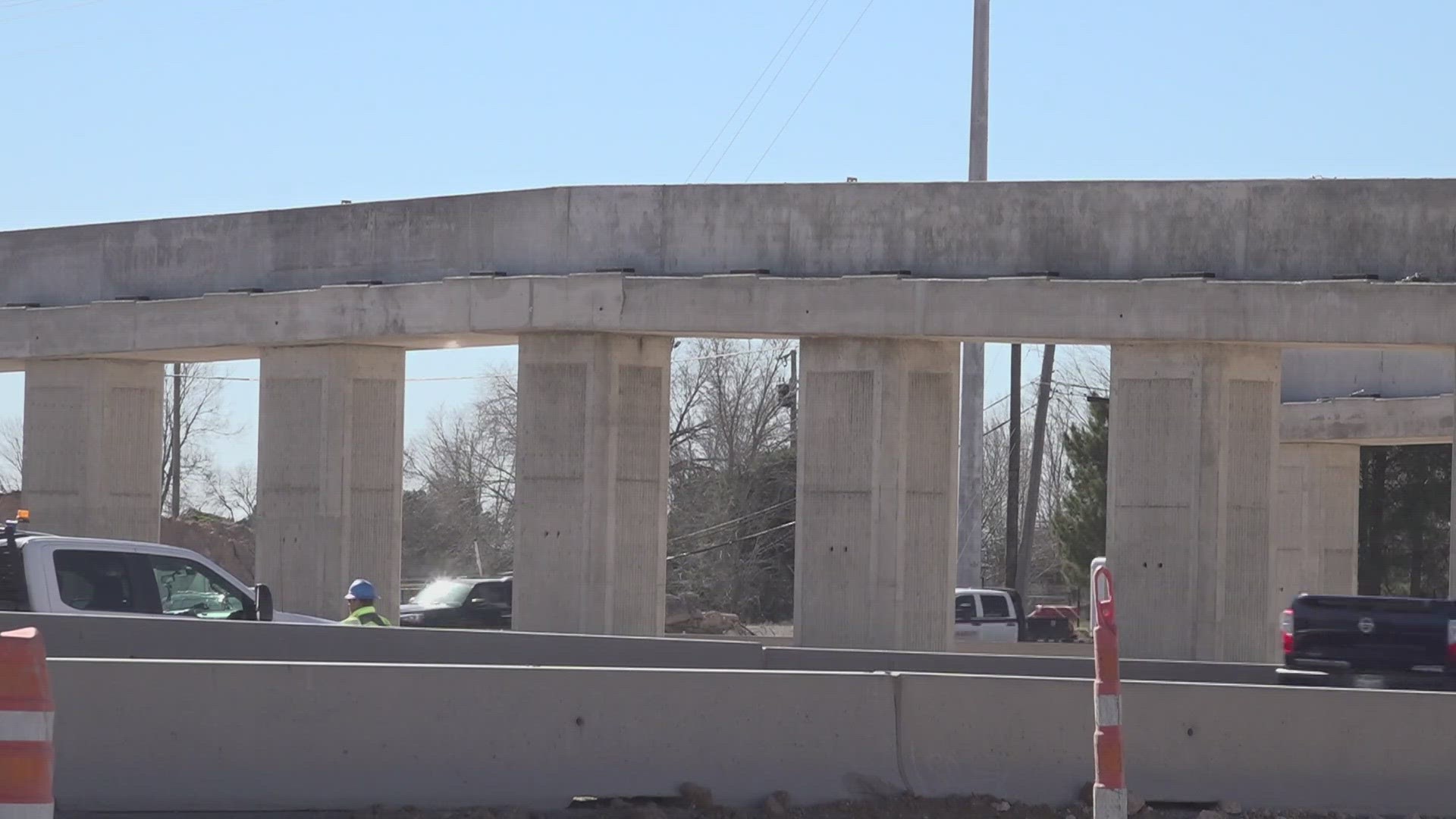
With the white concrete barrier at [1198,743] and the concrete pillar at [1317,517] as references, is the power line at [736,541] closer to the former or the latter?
the concrete pillar at [1317,517]

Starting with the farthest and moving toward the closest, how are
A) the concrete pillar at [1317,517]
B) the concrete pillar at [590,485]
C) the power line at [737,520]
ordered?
the power line at [737,520] < the concrete pillar at [1317,517] < the concrete pillar at [590,485]

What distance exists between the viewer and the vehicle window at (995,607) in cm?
3425

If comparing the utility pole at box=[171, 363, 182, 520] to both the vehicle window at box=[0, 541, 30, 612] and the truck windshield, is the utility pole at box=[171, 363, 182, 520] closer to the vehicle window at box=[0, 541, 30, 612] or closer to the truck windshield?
the truck windshield

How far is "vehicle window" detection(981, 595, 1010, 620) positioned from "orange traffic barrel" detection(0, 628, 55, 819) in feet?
A: 97.4

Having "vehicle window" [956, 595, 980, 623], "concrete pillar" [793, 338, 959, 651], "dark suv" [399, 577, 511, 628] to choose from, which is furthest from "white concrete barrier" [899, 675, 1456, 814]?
"vehicle window" [956, 595, 980, 623]

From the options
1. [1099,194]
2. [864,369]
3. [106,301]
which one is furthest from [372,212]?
[1099,194]

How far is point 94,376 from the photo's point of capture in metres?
29.3

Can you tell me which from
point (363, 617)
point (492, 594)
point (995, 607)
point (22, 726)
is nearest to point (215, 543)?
point (492, 594)

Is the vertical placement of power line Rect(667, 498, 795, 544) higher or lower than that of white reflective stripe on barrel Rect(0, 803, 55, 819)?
lower

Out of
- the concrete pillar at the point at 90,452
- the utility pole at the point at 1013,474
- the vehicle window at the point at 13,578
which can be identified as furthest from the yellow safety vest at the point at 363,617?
the utility pole at the point at 1013,474

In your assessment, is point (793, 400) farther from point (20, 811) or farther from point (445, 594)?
point (20, 811)

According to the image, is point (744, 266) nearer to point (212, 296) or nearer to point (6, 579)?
point (212, 296)

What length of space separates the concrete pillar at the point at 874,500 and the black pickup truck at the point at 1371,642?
8.50 metres

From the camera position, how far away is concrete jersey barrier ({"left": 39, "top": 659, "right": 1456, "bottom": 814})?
31.9ft
